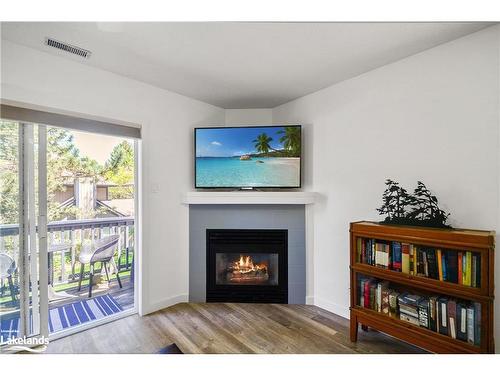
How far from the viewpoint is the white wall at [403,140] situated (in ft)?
5.01

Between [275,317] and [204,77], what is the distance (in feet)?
7.91

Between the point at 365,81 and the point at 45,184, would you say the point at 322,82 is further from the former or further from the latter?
the point at 45,184

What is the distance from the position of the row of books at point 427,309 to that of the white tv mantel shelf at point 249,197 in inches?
36.3

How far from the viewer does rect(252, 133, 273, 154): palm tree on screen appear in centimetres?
253

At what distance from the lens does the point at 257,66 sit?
6.45 ft

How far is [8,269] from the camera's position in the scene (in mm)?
1757

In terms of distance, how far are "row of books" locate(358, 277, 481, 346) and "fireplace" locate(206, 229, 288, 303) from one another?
923mm

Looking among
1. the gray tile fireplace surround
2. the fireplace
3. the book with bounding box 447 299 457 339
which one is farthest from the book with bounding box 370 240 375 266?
the fireplace

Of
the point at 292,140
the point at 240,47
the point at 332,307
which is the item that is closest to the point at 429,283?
the point at 332,307

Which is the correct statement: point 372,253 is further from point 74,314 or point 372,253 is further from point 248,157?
point 74,314

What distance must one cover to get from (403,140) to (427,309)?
4.13 feet

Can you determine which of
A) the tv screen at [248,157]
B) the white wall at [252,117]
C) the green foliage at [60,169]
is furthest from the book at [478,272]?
the green foliage at [60,169]
